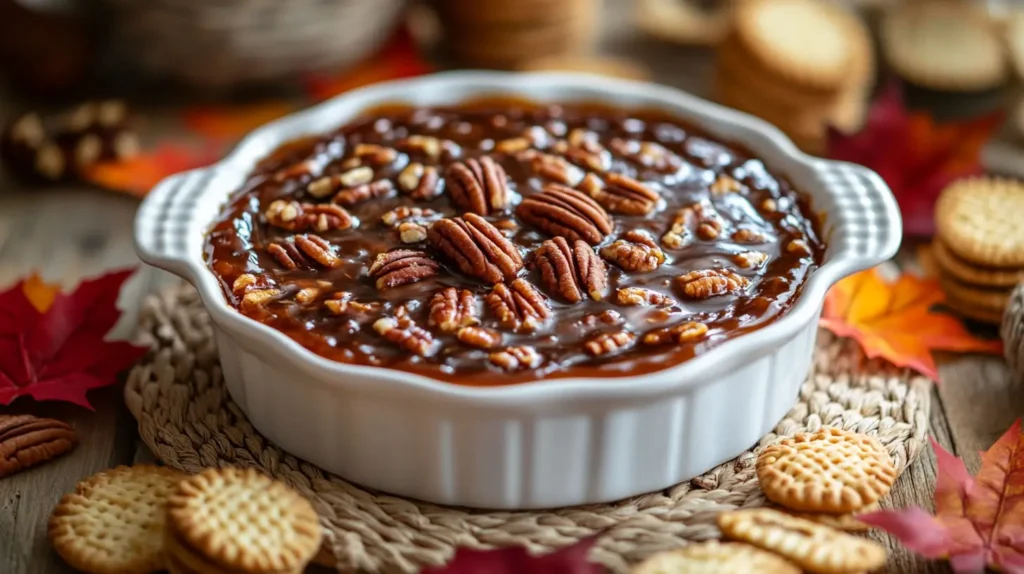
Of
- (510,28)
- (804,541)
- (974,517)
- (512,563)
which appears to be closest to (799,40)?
(510,28)

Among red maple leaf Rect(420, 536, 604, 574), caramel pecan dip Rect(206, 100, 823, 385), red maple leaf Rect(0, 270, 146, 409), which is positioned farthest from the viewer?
red maple leaf Rect(0, 270, 146, 409)

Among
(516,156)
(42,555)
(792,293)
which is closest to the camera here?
(42,555)

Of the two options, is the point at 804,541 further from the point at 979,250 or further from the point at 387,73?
the point at 387,73

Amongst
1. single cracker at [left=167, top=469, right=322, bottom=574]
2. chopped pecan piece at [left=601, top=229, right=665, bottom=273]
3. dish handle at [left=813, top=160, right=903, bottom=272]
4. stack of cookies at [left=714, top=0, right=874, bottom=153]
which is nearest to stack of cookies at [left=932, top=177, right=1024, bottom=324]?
dish handle at [left=813, top=160, right=903, bottom=272]

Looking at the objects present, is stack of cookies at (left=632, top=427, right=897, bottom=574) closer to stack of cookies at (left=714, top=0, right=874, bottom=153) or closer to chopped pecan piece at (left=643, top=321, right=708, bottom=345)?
chopped pecan piece at (left=643, top=321, right=708, bottom=345)

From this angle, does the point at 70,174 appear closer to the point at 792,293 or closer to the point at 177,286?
the point at 177,286

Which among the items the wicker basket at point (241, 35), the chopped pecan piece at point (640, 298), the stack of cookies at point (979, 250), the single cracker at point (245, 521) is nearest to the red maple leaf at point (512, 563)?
the single cracker at point (245, 521)

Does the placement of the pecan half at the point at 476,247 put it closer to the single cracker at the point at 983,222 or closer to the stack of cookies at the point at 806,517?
the stack of cookies at the point at 806,517

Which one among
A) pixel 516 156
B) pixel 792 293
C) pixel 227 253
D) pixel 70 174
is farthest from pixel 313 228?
pixel 70 174
